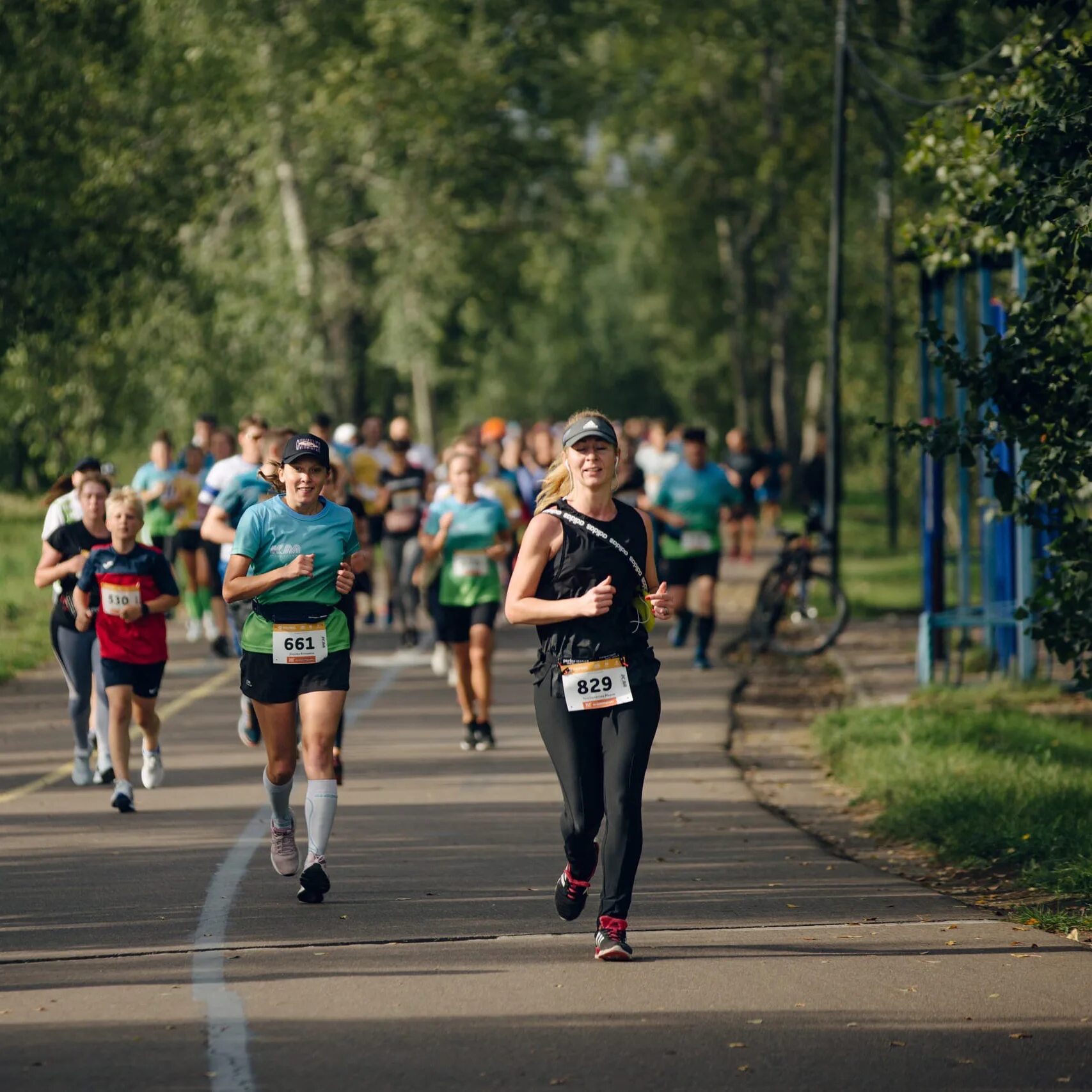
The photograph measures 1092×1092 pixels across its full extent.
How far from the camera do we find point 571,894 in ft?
25.0

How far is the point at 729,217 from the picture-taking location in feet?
163

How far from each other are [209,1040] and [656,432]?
21450 millimetres

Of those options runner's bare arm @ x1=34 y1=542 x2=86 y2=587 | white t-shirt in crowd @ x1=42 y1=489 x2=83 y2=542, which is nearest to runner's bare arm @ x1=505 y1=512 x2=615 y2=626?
runner's bare arm @ x1=34 y1=542 x2=86 y2=587

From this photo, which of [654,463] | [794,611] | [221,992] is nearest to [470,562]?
[221,992]

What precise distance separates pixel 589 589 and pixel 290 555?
1.64 m

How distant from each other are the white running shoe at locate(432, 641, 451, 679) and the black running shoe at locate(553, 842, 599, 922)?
29.7ft

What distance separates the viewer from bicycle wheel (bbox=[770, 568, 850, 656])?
60.3ft

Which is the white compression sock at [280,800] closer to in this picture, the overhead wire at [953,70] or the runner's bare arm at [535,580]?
the runner's bare arm at [535,580]

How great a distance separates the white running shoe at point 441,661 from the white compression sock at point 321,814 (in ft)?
27.0

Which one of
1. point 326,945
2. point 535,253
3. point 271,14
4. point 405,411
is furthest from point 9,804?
point 405,411

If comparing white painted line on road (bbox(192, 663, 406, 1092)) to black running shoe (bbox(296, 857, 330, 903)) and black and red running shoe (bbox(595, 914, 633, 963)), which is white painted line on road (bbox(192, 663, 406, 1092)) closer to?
black running shoe (bbox(296, 857, 330, 903))

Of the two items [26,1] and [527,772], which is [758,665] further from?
[26,1]

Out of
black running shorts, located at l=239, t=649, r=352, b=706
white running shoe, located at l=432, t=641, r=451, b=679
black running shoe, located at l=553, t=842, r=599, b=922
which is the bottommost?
white running shoe, located at l=432, t=641, r=451, b=679

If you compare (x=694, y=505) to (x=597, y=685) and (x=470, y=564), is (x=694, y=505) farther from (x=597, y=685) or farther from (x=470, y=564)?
(x=597, y=685)
